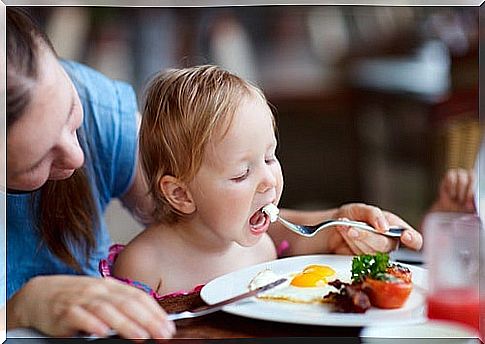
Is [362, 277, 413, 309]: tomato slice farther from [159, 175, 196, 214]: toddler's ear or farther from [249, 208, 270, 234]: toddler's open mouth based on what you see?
[159, 175, 196, 214]: toddler's ear

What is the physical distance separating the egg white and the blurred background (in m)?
0.12

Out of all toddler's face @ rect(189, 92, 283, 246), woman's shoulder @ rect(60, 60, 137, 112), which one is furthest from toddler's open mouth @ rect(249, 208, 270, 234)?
woman's shoulder @ rect(60, 60, 137, 112)

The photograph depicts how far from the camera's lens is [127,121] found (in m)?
1.29

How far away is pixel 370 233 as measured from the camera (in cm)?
128

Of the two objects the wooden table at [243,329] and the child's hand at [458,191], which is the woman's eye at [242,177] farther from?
the child's hand at [458,191]

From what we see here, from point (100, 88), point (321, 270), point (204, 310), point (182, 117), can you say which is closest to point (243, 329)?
point (204, 310)

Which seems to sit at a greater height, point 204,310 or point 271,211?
point 271,211

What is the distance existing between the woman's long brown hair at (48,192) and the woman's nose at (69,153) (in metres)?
0.02

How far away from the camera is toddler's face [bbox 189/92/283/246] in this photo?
122cm

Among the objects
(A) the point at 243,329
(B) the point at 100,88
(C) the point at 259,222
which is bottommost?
(A) the point at 243,329

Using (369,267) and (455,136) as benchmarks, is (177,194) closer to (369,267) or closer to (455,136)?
(369,267)

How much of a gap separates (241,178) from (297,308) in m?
0.21

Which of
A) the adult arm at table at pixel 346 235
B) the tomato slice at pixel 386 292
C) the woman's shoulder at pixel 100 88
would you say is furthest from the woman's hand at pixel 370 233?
the woman's shoulder at pixel 100 88

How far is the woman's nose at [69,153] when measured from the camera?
4.03ft
